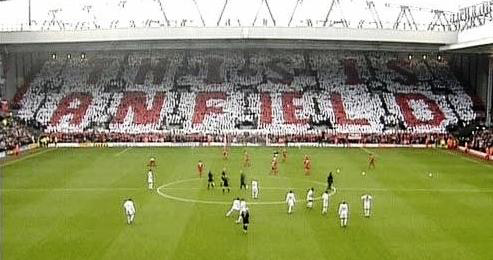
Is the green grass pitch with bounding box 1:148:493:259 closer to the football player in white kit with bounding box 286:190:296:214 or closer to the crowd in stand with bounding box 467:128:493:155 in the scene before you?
the football player in white kit with bounding box 286:190:296:214

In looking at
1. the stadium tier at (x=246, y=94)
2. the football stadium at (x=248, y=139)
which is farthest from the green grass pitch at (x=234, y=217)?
the stadium tier at (x=246, y=94)

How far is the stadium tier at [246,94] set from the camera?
2692 inches

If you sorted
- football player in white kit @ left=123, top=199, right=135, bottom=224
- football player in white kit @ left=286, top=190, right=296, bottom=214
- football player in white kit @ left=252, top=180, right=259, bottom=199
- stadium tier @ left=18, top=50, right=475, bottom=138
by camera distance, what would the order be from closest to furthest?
football player in white kit @ left=123, top=199, right=135, bottom=224
football player in white kit @ left=286, top=190, right=296, bottom=214
football player in white kit @ left=252, top=180, right=259, bottom=199
stadium tier @ left=18, top=50, right=475, bottom=138

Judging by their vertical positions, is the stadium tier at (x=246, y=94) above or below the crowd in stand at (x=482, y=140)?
above

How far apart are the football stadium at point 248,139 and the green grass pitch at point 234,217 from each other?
13 centimetres

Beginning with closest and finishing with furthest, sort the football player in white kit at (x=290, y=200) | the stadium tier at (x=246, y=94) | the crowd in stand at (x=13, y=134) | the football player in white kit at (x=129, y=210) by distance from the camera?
the football player in white kit at (x=129, y=210) → the football player in white kit at (x=290, y=200) → the crowd in stand at (x=13, y=134) → the stadium tier at (x=246, y=94)

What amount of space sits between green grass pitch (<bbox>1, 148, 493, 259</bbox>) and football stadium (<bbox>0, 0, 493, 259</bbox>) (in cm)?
13

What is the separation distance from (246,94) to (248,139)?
1124cm

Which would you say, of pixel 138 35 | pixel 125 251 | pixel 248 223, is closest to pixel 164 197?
pixel 248 223

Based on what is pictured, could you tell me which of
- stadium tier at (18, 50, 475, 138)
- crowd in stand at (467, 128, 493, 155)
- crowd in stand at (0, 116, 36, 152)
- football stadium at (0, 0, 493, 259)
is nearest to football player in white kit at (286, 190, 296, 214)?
football stadium at (0, 0, 493, 259)

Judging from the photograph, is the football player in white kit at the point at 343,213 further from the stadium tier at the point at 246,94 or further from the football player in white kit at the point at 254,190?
the stadium tier at the point at 246,94

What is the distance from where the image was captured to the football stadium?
2456 cm

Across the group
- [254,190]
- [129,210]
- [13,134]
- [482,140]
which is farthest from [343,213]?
[13,134]

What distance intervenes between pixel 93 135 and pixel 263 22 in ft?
66.9
